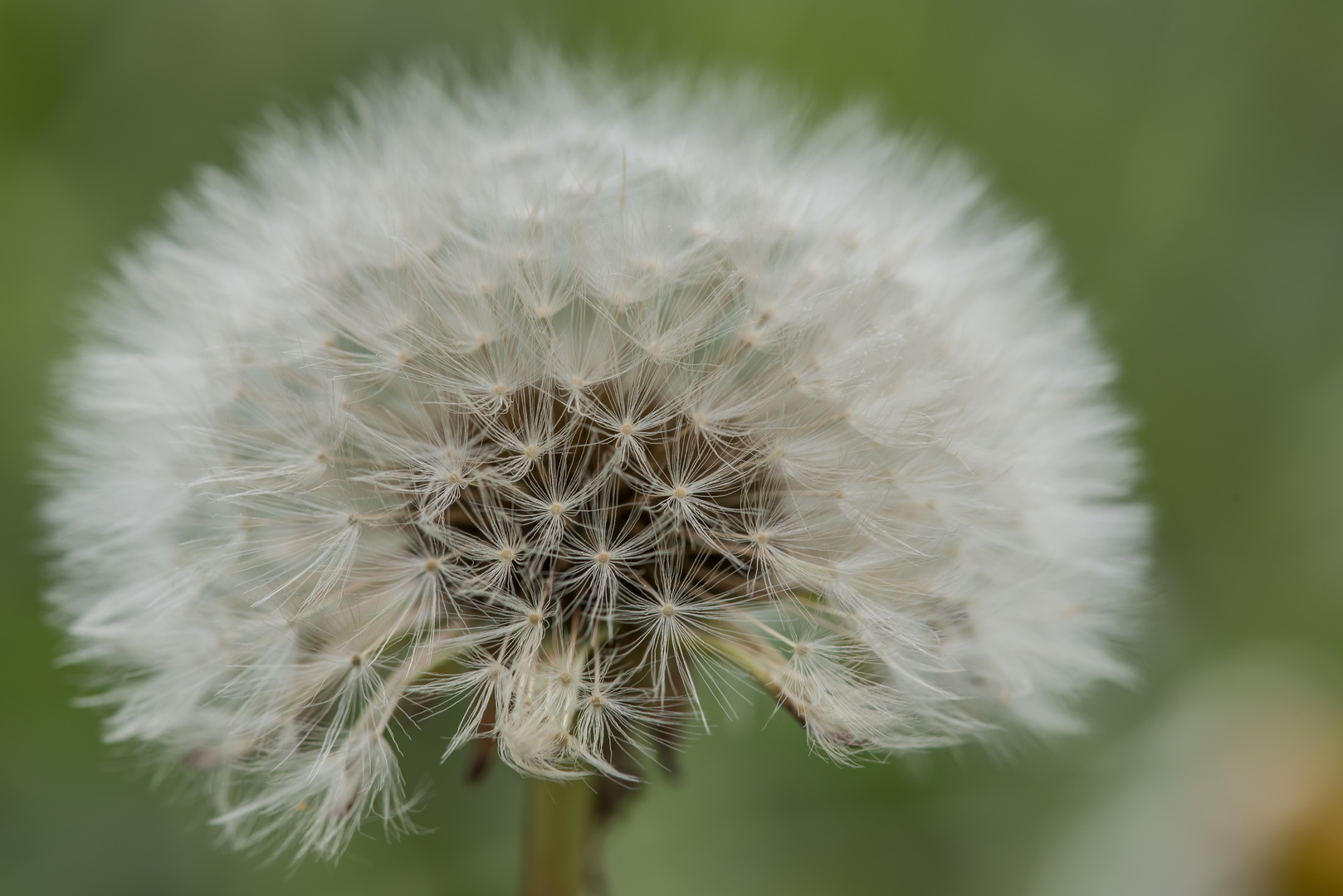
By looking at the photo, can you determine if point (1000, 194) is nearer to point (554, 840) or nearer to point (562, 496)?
point (562, 496)

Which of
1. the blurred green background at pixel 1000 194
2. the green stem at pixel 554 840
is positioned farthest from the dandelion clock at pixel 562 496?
the blurred green background at pixel 1000 194

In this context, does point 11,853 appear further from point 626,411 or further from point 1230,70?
point 1230,70

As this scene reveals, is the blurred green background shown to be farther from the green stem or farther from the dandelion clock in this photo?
the green stem

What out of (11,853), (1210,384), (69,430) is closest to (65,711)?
A: (11,853)

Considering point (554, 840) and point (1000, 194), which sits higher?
point (1000, 194)

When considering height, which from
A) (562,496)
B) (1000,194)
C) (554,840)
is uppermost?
(1000,194)

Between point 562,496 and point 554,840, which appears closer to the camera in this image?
point 562,496

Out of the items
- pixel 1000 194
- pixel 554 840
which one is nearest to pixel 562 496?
pixel 554 840

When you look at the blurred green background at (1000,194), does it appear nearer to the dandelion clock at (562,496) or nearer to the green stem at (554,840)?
the dandelion clock at (562,496)
